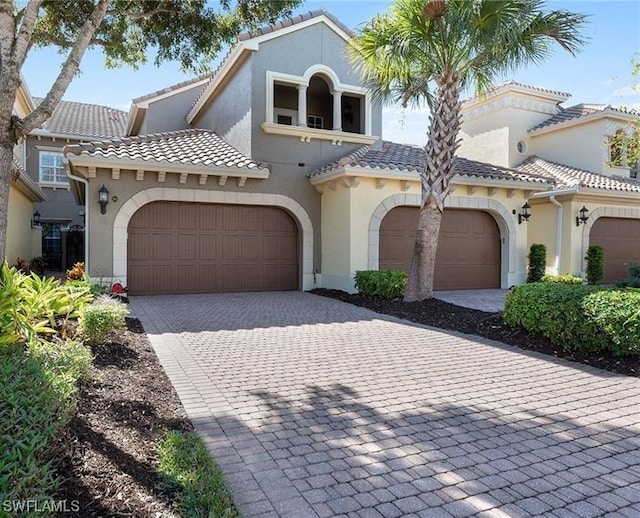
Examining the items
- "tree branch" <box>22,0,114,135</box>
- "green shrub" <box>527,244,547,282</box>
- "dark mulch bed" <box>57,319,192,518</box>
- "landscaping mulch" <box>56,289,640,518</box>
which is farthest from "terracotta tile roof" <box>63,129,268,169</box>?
"green shrub" <box>527,244,547,282</box>

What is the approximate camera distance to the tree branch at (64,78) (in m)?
6.37

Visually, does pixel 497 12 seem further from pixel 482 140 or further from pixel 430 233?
pixel 482 140

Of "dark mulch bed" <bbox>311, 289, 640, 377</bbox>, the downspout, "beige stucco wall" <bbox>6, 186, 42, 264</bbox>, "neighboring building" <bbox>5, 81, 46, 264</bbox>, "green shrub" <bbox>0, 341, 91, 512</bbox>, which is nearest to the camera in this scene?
"green shrub" <bbox>0, 341, 91, 512</bbox>

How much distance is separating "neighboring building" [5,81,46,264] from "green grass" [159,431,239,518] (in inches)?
443

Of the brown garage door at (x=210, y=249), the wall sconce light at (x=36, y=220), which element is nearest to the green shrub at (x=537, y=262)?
the brown garage door at (x=210, y=249)

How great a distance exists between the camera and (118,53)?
32.6 feet

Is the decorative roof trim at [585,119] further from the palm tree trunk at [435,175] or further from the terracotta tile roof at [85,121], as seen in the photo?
the terracotta tile roof at [85,121]

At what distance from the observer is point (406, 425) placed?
4102 millimetres

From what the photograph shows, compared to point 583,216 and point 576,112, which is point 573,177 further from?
point 576,112

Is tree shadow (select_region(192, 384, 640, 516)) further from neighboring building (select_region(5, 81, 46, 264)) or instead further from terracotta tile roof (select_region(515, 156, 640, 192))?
terracotta tile roof (select_region(515, 156, 640, 192))

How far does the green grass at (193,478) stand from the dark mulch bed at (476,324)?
5425mm

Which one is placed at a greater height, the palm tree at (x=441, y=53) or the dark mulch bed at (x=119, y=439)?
the palm tree at (x=441, y=53)

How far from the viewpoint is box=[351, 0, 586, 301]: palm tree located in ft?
Result: 29.8
